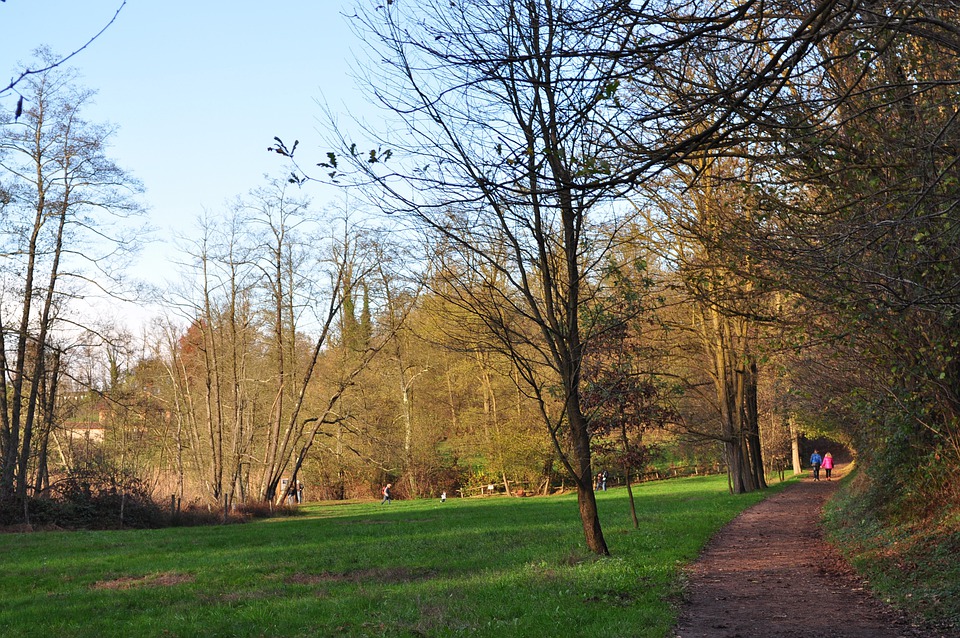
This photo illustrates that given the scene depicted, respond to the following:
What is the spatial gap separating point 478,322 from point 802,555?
250 inches

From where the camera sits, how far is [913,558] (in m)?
10.1

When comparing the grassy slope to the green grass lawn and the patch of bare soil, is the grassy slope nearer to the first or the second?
the green grass lawn

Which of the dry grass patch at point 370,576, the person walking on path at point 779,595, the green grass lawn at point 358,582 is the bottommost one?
the person walking on path at point 779,595

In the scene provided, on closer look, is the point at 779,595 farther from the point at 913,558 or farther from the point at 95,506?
the point at 95,506

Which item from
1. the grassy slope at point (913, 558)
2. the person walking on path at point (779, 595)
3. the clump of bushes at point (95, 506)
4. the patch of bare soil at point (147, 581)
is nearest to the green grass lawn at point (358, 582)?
the patch of bare soil at point (147, 581)

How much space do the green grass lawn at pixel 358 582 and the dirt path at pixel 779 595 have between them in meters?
0.37

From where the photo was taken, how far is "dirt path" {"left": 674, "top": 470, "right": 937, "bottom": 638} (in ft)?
24.0

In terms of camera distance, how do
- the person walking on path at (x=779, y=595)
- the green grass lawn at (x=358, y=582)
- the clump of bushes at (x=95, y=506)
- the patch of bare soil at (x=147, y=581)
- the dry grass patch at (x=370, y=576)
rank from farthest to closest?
the clump of bushes at (x=95, y=506)
the patch of bare soil at (x=147, y=581)
the dry grass patch at (x=370, y=576)
the green grass lawn at (x=358, y=582)
the person walking on path at (x=779, y=595)

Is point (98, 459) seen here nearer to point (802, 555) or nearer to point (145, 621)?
point (145, 621)

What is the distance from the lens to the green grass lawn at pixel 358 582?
8.09 m

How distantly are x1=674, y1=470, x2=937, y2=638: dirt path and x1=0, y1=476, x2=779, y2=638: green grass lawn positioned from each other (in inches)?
14.8

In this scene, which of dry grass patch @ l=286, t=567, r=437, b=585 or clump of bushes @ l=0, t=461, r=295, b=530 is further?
clump of bushes @ l=0, t=461, r=295, b=530

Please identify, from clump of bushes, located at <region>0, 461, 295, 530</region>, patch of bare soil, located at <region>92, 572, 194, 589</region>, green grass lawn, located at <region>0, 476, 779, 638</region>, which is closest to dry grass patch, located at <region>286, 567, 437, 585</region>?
green grass lawn, located at <region>0, 476, 779, 638</region>

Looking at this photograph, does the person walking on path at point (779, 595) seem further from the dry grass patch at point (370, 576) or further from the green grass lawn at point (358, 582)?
the dry grass patch at point (370, 576)
